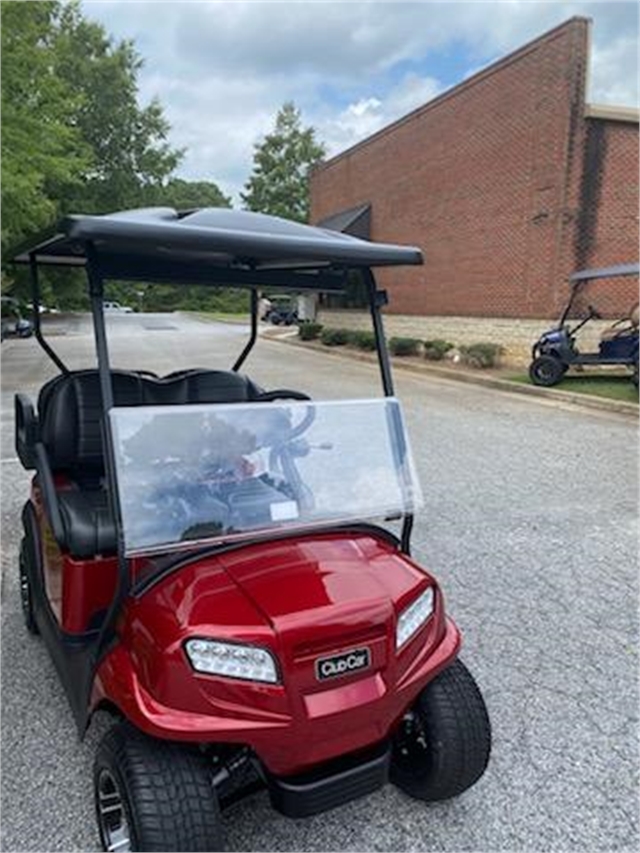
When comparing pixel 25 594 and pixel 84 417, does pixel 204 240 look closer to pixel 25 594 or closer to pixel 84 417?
pixel 84 417

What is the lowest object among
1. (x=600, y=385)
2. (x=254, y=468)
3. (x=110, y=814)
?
(x=600, y=385)

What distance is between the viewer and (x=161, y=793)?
158cm

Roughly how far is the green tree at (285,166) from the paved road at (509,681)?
39.2 m

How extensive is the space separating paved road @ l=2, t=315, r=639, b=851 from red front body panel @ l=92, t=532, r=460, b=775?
16.6 inches

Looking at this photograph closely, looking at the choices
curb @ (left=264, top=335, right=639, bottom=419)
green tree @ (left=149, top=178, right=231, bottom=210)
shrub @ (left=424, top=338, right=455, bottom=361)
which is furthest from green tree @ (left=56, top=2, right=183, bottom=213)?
shrub @ (left=424, top=338, right=455, bottom=361)

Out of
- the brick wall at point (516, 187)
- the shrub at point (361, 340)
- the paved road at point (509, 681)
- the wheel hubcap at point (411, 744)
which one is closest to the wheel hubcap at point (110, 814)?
the paved road at point (509, 681)

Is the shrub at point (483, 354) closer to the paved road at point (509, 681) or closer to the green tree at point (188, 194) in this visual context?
the paved road at point (509, 681)

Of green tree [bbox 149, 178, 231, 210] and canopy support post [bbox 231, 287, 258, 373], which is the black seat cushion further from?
green tree [bbox 149, 178, 231, 210]

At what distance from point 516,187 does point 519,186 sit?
3.4 inches

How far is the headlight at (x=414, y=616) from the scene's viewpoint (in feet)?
5.82

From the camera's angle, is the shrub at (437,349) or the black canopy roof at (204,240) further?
the shrub at (437,349)

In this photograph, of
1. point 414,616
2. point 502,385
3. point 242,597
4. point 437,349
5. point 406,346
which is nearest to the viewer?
point 242,597

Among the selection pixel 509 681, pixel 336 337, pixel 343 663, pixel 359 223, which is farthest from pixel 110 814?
pixel 359 223

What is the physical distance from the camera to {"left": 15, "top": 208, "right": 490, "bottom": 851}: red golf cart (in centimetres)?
160
